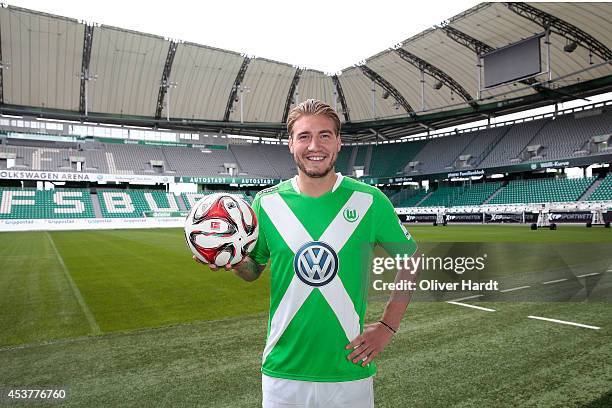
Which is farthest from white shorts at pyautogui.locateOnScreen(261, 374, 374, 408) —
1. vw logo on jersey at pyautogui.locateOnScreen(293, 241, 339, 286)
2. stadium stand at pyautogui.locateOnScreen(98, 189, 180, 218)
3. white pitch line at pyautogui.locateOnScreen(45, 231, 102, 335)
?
stadium stand at pyautogui.locateOnScreen(98, 189, 180, 218)

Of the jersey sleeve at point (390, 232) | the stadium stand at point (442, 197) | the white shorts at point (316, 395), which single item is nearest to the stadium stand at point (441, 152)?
the stadium stand at point (442, 197)

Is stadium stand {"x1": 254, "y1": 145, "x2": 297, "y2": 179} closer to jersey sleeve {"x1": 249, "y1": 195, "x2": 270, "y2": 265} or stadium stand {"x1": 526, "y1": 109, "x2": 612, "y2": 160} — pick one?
stadium stand {"x1": 526, "y1": 109, "x2": 612, "y2": 160}

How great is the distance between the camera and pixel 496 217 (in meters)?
40.2

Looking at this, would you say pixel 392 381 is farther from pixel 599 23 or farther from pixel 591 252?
pixel 599 23

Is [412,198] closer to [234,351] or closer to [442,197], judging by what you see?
[442,197]

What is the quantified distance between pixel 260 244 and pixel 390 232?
743mm

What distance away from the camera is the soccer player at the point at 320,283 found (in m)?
2.00

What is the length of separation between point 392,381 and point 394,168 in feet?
170

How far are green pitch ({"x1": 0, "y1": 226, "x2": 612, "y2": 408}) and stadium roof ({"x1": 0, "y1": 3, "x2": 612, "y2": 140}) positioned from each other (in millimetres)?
27767

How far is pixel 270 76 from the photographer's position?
44.9 meters

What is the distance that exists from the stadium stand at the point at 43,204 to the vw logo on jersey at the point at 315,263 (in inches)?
1716

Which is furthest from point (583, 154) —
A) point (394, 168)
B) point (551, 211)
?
point (394, 168)

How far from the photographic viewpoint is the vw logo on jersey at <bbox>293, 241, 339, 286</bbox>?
207 cm

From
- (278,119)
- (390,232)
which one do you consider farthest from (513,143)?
(390,232)
